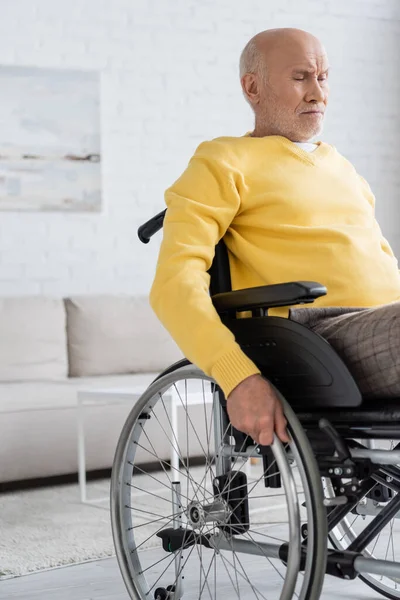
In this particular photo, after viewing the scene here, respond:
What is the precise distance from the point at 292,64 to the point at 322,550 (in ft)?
2.95

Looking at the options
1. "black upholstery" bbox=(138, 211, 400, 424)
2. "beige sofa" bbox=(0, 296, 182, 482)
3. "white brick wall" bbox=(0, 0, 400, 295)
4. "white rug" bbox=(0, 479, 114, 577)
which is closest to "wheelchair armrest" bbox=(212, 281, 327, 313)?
"black upholstery" bbox=(138, 211, 400, 424)

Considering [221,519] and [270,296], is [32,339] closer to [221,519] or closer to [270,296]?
[221,519]

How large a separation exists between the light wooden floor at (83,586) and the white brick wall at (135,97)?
7.30ft

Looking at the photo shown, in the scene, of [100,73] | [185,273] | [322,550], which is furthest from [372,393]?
[100,73]

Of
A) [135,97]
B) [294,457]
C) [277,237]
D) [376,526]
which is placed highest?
[135,97]

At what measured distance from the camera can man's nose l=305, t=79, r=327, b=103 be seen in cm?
182

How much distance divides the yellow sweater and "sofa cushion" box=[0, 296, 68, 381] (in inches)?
100

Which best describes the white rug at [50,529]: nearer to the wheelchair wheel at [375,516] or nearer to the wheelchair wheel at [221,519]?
the wheelchair wheel at [221,519]

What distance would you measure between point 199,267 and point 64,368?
109 inches

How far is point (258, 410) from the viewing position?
1.44 metres

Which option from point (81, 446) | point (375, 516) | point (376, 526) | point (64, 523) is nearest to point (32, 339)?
point (81, 446)

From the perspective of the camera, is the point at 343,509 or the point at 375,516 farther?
the point at 375,516

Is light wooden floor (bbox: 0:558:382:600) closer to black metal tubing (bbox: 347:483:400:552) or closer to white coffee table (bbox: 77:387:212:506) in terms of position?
black metal tubing (bbox: 347:483:400:552)

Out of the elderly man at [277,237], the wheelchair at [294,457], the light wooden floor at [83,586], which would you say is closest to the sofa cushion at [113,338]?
the light wooden floor at [83,586]
